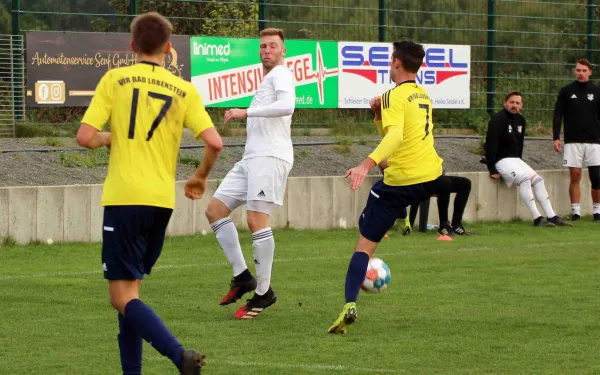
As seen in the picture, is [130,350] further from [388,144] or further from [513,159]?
[513,159]

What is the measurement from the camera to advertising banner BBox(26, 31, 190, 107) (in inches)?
651

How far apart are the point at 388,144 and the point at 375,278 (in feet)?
4.51

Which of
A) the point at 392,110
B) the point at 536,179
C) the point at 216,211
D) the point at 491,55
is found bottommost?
the point at 216,211

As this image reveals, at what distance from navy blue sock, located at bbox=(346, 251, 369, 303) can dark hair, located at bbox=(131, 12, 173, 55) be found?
9.42 ft

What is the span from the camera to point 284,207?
15.9m

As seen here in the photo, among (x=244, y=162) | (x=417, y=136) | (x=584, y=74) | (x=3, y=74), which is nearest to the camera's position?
(x=417, y=136)

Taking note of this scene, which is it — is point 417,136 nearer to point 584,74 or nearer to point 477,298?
point 477,298

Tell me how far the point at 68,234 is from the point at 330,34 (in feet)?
20.7

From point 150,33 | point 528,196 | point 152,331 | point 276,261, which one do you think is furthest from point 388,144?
point 528,196

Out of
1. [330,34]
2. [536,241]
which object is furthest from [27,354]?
[330,34]

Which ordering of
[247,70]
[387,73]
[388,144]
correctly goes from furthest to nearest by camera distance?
[387,73]
[247,70]
[388,144]

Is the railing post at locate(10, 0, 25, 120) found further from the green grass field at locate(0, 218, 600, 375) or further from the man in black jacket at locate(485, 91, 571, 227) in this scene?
the man in black jacket at locate(485, 91, 571, 227)

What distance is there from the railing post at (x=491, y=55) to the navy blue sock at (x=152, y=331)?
15222 millimetres

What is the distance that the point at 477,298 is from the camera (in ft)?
32.4
